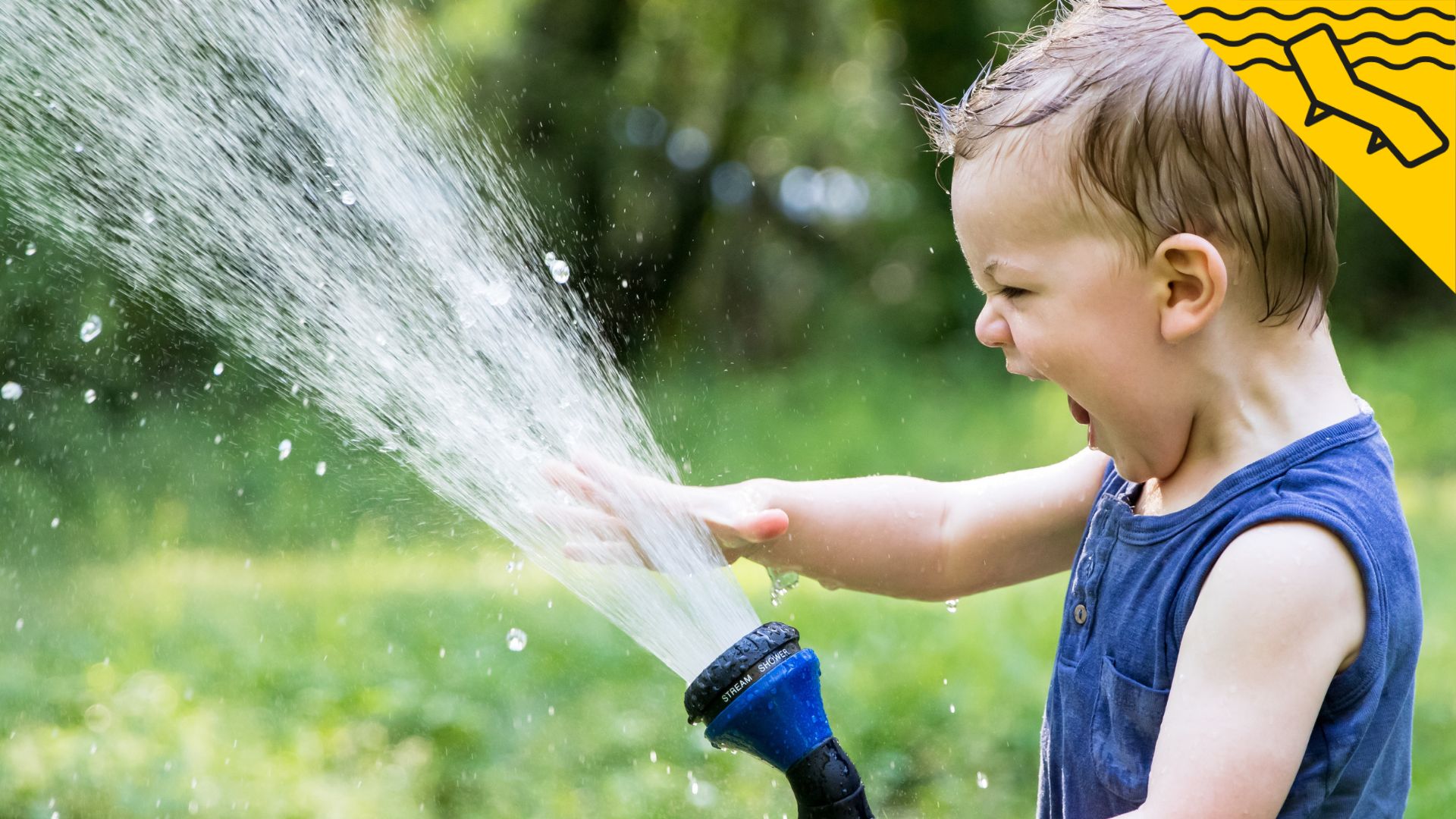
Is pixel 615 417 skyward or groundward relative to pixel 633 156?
skyward

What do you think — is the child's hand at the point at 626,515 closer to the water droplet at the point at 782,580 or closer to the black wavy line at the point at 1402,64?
the water droplet at the point at 782,580

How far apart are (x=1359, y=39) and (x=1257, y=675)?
0.60 metres

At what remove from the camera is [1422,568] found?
13.4 ft

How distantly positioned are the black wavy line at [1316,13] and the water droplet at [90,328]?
16.6 ft

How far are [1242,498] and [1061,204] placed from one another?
1.14 feet

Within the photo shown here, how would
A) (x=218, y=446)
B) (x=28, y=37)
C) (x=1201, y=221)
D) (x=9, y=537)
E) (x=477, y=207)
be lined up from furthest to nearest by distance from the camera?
(x=218, y=446)
(x=9, y=537)
(x=28, y=37)
(x=477, y=207)
(x=1201, y=221)

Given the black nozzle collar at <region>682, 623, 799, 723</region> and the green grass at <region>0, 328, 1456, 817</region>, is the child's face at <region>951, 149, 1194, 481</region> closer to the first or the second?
the black nozzle collar at <region>682, 623, 799, 723</region>

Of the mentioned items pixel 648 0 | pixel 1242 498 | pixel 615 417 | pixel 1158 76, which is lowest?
pixel 648 0

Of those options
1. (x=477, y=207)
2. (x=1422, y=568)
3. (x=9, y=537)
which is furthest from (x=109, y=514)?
(x=1422, y=568)

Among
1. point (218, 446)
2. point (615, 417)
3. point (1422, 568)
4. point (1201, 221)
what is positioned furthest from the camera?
point (218, 446)

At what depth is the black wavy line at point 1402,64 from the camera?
1.30 metres

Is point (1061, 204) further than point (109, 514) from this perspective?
No

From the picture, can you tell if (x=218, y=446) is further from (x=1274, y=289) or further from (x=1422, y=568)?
(x=1274, y=289)

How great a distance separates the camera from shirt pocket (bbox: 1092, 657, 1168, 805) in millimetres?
1466
